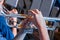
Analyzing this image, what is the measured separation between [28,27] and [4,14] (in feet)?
0.46

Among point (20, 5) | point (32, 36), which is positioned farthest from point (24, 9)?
point (32, 36)

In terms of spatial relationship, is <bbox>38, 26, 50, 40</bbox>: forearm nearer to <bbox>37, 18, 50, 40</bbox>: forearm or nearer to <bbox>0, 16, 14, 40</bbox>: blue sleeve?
<bbox>37, 18, 50, 40</bbox>: forearm

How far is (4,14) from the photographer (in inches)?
33.1

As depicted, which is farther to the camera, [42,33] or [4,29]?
[4,29]

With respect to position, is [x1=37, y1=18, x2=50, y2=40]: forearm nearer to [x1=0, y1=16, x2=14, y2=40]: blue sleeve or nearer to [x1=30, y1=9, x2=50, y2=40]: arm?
[x1=30, y1=9, x2=50, y2=40]: arm

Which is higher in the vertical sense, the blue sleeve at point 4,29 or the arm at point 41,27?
the arm at point 41,27

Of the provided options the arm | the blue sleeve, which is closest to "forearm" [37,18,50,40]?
the arm

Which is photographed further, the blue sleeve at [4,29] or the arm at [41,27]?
the blue sleeve at [4,29]

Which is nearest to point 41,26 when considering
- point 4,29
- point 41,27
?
point 41,27

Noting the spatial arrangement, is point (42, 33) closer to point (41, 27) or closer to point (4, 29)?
point (41, 27)

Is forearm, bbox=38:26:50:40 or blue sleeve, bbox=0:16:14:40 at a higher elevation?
forearm, bbox=38:26:50:40

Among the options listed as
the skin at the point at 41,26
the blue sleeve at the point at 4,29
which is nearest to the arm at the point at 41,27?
the skin at the point at 41,26

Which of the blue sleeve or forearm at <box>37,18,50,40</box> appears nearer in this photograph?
forearm at <box>37,18,50,40</box>

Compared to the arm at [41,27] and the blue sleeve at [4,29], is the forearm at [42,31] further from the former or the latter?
the blue sleeve at [4,29]
